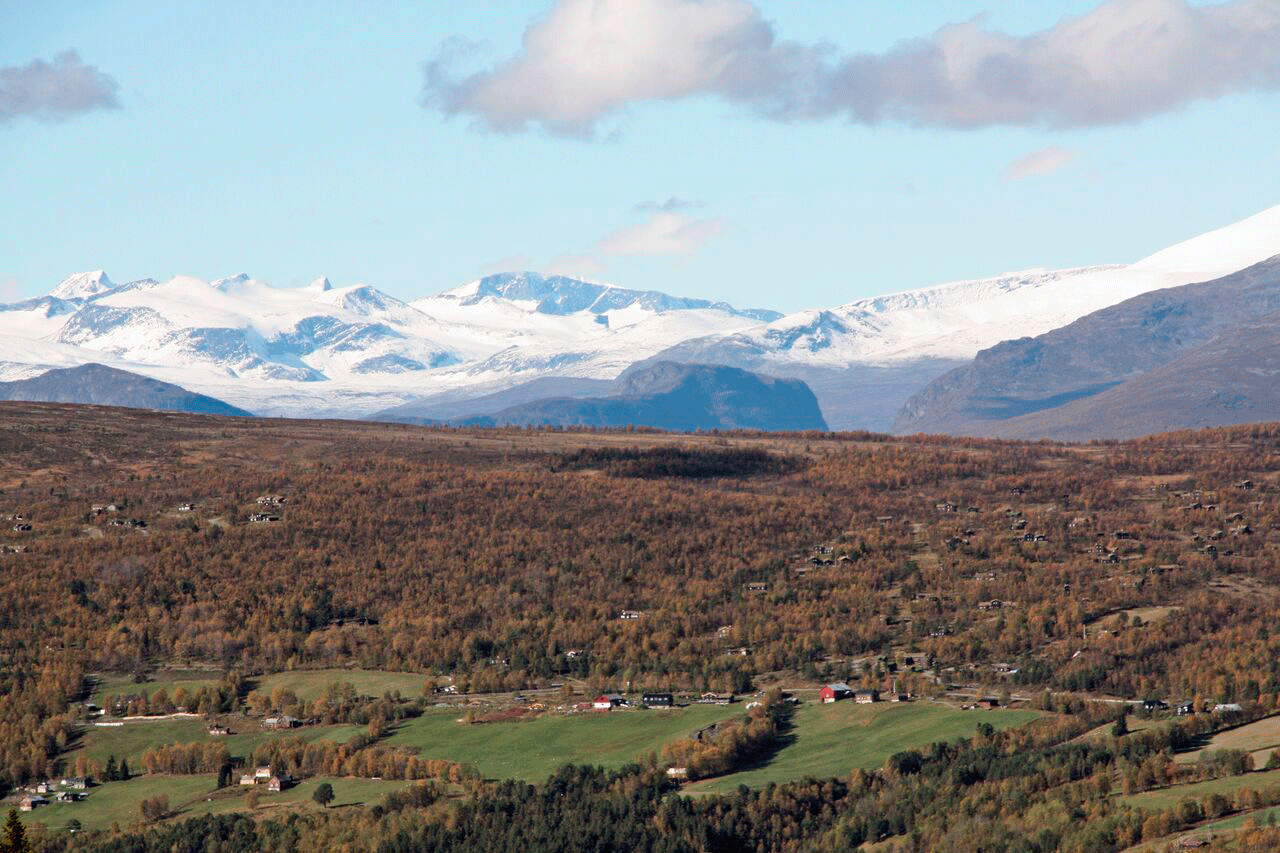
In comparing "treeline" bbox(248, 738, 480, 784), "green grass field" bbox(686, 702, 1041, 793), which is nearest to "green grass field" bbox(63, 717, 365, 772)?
"treeline" bbox(248, 738, 480, 784)

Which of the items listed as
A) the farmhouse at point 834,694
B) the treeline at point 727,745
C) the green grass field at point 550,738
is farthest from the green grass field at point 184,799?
the farmhouse at point 834,694

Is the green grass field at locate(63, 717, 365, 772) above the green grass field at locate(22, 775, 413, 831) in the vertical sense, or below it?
above

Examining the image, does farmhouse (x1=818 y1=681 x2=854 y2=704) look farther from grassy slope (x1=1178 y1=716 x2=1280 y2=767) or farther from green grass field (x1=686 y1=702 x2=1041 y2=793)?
grassy slope (x1=1178 y1=716 x2=1280 y2=767)

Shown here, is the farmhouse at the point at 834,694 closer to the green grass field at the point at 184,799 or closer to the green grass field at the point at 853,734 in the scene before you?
the green grass field at the point at 853,734

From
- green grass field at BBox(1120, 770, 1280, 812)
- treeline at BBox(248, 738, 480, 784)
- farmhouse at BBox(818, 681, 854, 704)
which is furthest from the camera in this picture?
farmhouse at BBox(818, 681, 854, 704)

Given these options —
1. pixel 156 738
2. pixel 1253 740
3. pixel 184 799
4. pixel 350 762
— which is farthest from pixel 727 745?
pixel 156 738

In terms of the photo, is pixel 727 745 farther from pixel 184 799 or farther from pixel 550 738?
pixel 184 799

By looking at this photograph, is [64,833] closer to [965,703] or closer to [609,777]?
[609,777]
